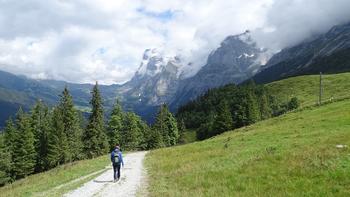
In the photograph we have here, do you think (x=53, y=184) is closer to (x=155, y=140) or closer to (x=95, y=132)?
(x=95, y=132)

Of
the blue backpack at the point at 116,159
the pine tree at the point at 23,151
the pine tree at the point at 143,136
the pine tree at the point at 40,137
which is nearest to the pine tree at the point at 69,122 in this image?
the pine tree at the point at 40,137

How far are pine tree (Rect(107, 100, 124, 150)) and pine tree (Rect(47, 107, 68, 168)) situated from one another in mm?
18710

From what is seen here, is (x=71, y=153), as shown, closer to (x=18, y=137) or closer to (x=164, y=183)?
(x=18, y=137)

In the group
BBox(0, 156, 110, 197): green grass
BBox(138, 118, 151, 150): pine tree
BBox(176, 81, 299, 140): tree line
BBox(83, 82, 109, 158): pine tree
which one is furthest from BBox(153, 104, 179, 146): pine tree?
BBox(0, 156, 110, 197): green grass

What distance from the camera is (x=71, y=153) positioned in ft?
267

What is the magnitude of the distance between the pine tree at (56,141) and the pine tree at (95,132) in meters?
5.72

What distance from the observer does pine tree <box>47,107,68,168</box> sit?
3095 inches

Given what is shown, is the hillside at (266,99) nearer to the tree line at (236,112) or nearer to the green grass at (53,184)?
the tree line at (236,112)

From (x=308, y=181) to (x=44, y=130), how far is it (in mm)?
71673

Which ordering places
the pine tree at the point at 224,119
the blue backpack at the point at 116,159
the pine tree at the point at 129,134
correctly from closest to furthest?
1. the blue backpack at the point at 116,159
2. the pine tree at the point at 129,134
3. the pine tree at the point at 224,119

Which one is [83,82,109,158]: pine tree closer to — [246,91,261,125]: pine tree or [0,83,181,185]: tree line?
[0,83,181,185]: tree line

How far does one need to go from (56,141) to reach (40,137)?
16.2 ft

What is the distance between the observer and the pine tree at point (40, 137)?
80438 mm

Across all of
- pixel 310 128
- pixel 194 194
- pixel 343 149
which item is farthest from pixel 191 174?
pixel 310 128
